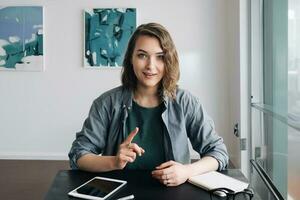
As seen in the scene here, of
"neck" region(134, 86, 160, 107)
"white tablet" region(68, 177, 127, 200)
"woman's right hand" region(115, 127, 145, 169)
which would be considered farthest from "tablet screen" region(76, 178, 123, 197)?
"neck" region(134, 86, 160, 107)

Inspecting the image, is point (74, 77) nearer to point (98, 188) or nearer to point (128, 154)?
point (128, 154)

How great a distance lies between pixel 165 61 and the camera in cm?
150

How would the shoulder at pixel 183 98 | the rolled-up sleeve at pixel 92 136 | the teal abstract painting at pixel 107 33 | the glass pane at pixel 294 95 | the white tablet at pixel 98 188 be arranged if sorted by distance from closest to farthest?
the white tablet at pixel 98 188
the rolled-up sleeve at pixel 92 136
the shoulder at pixel 183 98
the glass pane at pixel 294 95
the teal abstract painting at pixel 107 33

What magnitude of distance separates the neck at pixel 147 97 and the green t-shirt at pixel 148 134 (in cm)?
3

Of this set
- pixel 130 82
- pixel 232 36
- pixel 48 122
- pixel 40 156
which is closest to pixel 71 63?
pixel 48 122

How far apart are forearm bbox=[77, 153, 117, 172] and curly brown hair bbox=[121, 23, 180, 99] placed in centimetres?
40

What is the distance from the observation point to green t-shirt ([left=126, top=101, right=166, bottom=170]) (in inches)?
59.3

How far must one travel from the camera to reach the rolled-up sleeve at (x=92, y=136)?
4.77ft

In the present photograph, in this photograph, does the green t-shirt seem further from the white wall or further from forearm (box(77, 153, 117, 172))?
the white wall

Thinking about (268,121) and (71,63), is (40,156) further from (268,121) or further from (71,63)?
(268,121)

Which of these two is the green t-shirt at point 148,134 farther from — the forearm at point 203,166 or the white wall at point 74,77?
the white wall at point 74,77

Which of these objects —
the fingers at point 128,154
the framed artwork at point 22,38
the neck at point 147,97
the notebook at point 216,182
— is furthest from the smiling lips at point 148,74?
the framed artwork at point 22,38

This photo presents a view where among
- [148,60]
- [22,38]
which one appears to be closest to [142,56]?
[148,60]

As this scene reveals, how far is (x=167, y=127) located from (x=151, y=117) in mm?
86
